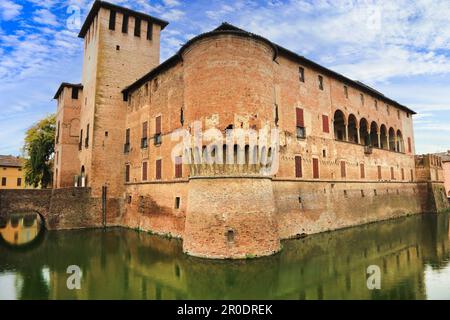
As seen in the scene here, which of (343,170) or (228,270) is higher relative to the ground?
(343,170)

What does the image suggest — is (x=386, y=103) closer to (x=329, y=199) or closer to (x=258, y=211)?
(x=329, y=199)

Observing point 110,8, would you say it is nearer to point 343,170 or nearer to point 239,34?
point 239,34

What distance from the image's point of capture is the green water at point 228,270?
933cm

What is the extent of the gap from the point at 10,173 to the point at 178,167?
38605 millimetres

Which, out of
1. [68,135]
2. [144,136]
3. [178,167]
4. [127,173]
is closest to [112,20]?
[144,136]

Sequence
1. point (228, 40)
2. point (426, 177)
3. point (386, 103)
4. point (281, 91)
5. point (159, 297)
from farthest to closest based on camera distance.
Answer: point (426, 177) < point (386, 103) < point (281, 91) < point (228, 40) < point (159, 297)

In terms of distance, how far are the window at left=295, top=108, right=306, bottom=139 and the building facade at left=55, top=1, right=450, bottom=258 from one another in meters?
0.07

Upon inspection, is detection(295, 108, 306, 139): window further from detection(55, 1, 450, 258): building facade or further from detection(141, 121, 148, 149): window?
→ detection(141, 121, 148, 149): window

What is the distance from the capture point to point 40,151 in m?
30.2

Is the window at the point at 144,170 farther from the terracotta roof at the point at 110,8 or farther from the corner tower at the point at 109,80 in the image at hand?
the terracotta roof at the point at 110,8

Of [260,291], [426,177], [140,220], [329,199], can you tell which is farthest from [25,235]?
[426,177]

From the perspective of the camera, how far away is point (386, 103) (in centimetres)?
2859

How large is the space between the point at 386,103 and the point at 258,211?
2267 cm

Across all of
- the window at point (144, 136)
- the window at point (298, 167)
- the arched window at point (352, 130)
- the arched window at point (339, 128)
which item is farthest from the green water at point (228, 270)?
the arched window at point (352, 130)
